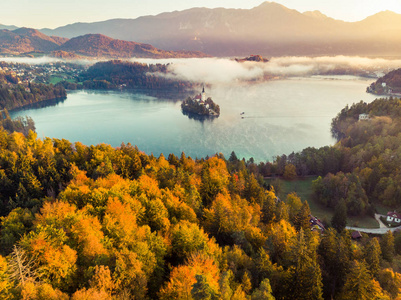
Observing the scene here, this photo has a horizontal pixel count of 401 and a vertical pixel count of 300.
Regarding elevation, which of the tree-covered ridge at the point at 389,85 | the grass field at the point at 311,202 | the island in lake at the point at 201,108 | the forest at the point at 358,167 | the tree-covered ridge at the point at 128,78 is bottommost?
the grass field at the point at 311,202

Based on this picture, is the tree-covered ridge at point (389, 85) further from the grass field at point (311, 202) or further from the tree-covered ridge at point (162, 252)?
the tree-covered ridge at point (162, 252)

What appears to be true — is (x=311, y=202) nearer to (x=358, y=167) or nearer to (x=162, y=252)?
(x=358, y=167)

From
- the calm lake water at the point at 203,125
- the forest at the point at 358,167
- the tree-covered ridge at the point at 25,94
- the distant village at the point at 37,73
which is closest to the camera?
the forest at the point at 358,167

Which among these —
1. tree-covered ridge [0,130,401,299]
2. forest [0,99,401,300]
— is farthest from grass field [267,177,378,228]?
tree-covered ridge [0,130,401,299]

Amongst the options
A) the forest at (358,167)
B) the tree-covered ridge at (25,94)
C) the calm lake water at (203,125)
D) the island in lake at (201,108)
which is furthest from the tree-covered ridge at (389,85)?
the tree-covered ridge at (25,94)

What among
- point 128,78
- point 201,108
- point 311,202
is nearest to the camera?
point 311,202

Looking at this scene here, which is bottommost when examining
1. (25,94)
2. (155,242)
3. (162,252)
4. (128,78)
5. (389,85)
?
(389,85)

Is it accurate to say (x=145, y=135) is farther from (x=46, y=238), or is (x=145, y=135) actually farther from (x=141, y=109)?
(x=46, y=238)

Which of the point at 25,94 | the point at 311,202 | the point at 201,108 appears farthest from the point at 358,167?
the point at 25,94
